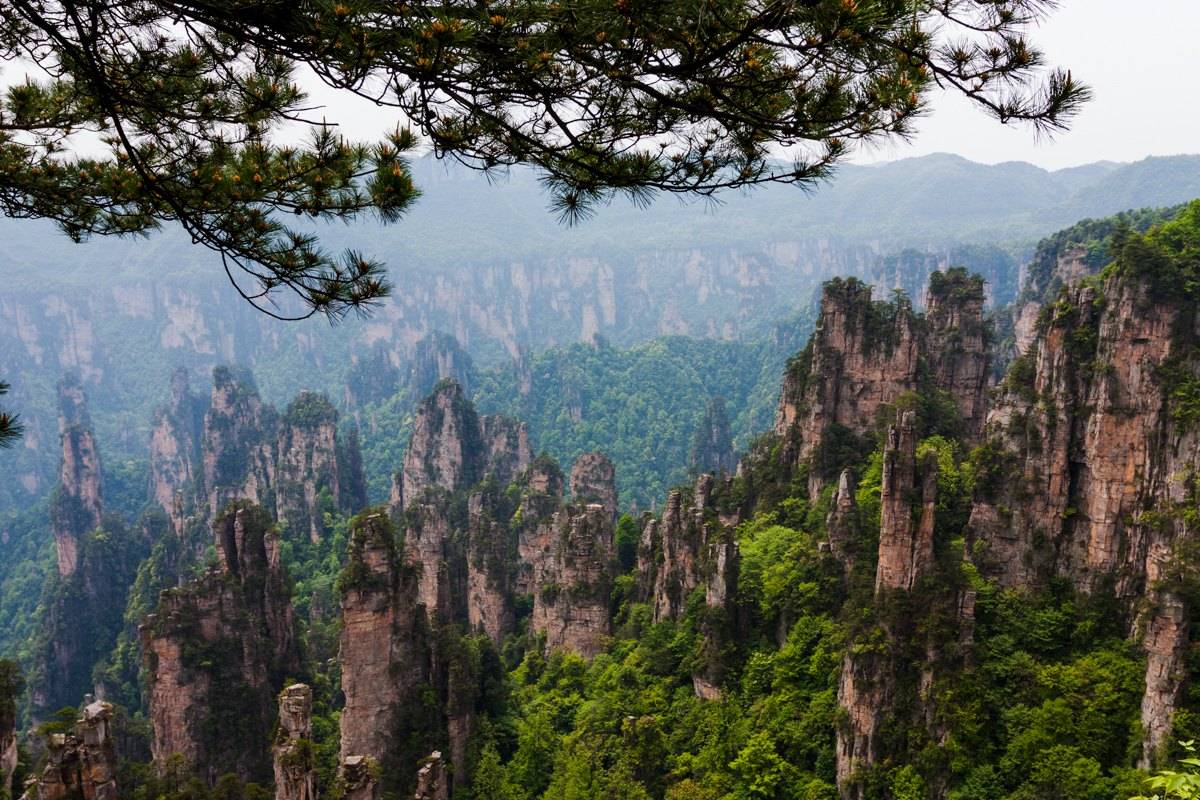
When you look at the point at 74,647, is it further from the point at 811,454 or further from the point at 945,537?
the point at 945,537

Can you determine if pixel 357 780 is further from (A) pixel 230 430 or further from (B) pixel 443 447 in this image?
(A) pixel 230 430

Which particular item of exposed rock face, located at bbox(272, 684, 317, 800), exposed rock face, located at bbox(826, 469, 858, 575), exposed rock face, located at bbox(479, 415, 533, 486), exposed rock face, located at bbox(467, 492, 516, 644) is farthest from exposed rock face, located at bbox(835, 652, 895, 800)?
exposed rock face, located at bbox(479, 415, 533, 486)

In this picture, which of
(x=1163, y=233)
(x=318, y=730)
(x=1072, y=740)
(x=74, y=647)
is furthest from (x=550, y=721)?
(x=74, y=647)

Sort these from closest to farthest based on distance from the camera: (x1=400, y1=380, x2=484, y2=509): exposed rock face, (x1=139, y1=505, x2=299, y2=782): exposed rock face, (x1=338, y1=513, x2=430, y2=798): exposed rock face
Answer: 1. (x1=338, y1=513, x2=430, y2=798): exposed rock face
2. (x1=139, y1=505, x2=299, y2=782): exposed rock face
3. (x1=400, y1=380, x2=484, y2=509): exposed rock face

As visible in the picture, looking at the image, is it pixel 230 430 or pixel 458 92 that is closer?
pixel 458 92

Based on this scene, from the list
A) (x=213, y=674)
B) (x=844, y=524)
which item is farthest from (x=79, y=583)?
(x=844, y=524)

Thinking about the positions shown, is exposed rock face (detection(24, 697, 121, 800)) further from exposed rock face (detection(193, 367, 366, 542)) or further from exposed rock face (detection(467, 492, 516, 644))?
exposed rock face (detection(193, 367, 366, 542))
